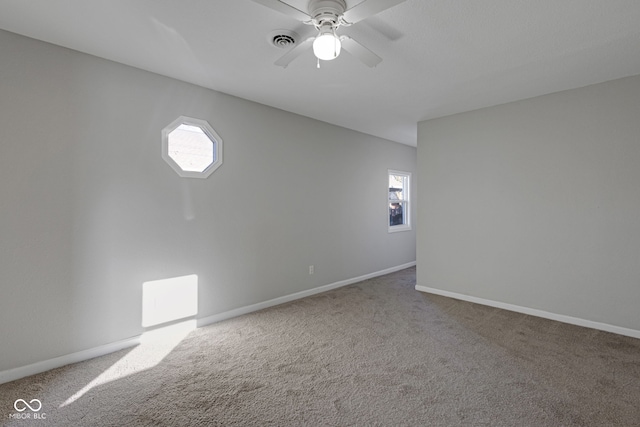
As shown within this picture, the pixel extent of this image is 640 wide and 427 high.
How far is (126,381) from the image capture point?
7.33 ft

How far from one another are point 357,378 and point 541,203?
2918 mm

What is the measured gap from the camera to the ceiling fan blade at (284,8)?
5.15ft

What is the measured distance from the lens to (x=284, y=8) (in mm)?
1653

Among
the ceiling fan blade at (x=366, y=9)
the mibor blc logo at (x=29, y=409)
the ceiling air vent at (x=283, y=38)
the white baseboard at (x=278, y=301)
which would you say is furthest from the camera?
the white baseboard at (x=278, y=301)

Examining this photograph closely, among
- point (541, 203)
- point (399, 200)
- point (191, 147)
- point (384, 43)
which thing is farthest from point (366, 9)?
point (399, 200)

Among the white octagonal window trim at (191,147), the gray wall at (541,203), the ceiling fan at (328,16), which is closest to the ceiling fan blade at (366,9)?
the ceiling fan at (328,16)

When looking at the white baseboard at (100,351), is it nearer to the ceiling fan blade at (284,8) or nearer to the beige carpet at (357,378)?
the beige carpet at (357,378)

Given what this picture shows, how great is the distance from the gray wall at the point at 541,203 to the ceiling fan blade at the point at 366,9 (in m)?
2.89

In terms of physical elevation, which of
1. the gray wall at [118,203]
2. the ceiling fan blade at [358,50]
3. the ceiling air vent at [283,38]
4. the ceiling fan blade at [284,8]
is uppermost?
the ceiling air vent at [283,38]

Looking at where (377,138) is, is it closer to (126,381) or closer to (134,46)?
(134,46)

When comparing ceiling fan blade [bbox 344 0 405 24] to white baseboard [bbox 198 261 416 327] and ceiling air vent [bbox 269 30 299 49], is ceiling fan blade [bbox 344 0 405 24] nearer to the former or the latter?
ceiling air vent [bbox 269 30 299 49]

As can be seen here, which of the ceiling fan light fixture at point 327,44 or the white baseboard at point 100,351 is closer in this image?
the ceiling fan light fixture at point 327,44

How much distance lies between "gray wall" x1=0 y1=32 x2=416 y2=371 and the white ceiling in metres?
0.30

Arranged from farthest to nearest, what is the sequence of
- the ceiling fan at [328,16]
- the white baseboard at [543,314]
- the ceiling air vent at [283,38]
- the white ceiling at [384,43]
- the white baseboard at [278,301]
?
the white baseboard at [278,301]
the white baseboard at [543,314]
the ceiling air vent at [283,38]
the white ceiling at [384,43]
the ceiling fan at [328,16]
